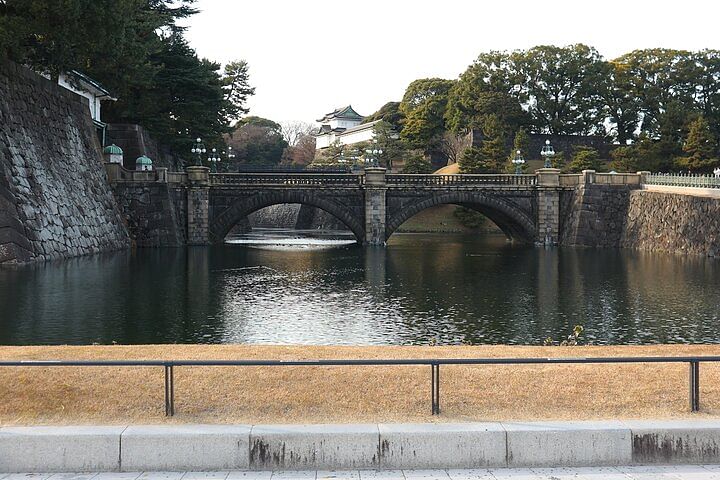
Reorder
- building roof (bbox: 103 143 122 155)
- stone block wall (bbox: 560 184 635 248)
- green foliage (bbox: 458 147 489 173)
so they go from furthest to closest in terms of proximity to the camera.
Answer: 1. green foliage (bbox: 458 147 489 173)
2. stone block wall (bbox: 560 184 635 248)
3. building roof (bbox: 103 143 122 155)

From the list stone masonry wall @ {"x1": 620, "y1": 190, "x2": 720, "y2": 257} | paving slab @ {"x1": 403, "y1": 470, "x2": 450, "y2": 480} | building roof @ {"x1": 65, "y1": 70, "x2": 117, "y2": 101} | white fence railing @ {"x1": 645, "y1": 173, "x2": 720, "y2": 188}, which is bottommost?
paving slab @ {"x1": 403, "y1": 470, "x2": 450, "y2": 480}

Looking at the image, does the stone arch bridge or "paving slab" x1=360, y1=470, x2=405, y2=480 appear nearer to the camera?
"paving slab" x1=360, y1=470, x2=405, y2=480

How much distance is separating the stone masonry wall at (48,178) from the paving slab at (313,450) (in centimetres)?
3448

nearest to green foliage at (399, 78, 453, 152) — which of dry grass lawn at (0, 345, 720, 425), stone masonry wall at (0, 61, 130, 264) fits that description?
stone masonry wall at (0, 61, 130, 264)

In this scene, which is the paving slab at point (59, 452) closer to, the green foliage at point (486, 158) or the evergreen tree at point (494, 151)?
the green foliage at point (486, 158)

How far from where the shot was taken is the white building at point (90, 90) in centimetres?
5966

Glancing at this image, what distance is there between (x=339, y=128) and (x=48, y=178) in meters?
115

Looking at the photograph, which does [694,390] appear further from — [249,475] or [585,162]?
[585,162]

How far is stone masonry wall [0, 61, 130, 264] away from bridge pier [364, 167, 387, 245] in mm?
20543

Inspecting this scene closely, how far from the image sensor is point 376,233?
217 feet

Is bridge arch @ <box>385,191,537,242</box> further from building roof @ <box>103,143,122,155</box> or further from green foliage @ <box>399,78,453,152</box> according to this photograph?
green foliage @ <box>399,78,453,152</box>

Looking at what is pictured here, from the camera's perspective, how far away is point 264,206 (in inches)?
2576

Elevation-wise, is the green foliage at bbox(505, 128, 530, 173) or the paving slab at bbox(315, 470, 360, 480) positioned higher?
the green foliage at bbox(505, 128, 530, 173)

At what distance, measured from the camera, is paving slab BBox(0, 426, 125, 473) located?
29.0 feet
